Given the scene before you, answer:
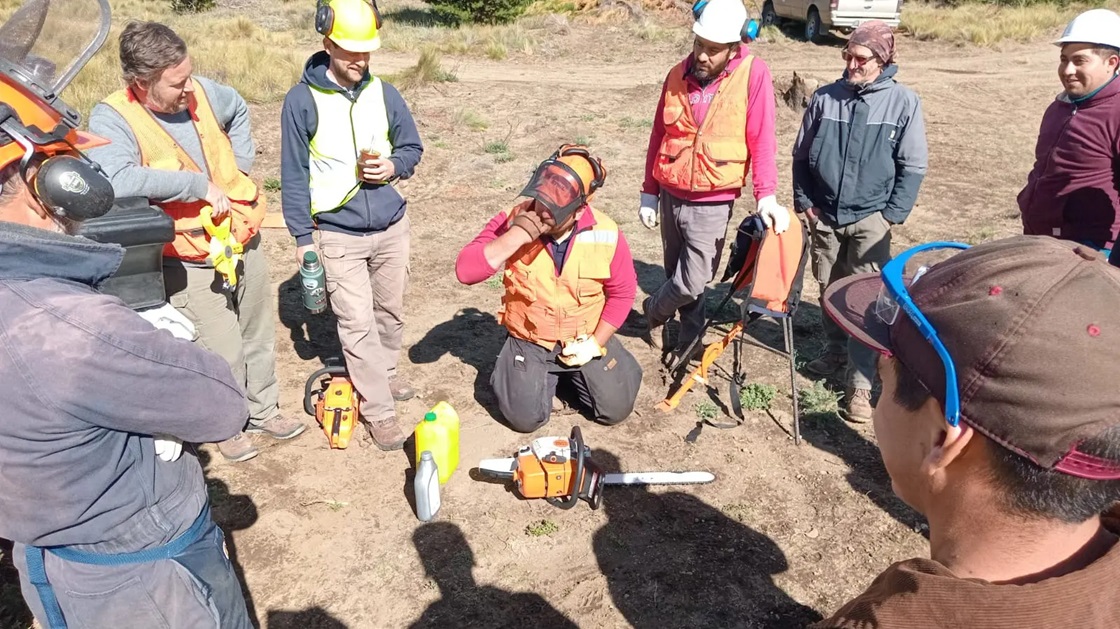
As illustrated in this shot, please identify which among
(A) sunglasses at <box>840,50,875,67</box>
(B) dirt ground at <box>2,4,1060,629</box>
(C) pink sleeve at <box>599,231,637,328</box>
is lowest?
(B) dirt ground at <box>2,4,1060,629</box>

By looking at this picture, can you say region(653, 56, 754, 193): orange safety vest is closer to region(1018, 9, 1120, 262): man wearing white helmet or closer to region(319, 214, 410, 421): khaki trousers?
region(1018, 9, 1120, 262): man wearing white helmet

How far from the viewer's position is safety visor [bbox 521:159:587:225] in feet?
12.8

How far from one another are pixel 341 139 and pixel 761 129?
8.05 ft

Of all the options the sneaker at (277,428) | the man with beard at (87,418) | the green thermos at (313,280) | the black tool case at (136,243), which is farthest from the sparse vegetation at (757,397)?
the man with beard at (87,418)

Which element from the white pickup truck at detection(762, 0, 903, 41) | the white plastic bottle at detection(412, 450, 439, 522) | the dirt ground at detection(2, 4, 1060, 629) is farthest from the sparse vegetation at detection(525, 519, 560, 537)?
the white pickup truck at detection(762, 0, 903, 41)

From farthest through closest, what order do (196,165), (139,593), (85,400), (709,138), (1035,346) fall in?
(709,138), (196,165), (139,593), (85,400), (1035,346)

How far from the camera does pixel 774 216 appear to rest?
14.4 feet

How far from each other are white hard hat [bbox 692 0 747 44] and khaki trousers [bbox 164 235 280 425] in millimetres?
2807

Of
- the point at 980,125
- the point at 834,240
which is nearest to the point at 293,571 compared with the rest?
the point at 834,240

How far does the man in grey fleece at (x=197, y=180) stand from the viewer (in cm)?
333

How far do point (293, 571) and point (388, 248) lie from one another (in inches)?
70.8

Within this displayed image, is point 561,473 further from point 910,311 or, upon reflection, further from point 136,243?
point 910,311

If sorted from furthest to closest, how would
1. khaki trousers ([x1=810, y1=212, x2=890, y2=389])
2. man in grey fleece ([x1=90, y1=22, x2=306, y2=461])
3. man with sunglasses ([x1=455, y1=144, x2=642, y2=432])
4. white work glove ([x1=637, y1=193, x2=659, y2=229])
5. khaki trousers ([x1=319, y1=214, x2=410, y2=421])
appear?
white work glove ([x1=637, y1=193, x2=659, y2=229]) < khaki trousers ([x1=810, y1=212, x2=890, y2=389]) < khaki trousers ([x1=319, y1=214, x2=410, y2=421]) < man with sunglasses ([x1=455, y1=144, x2=642, y2=432]) < man in grey fleece ([x1=90, y1=22, x2=306, y2=461])

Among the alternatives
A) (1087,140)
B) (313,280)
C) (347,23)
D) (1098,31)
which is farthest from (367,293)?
(1098,31)
